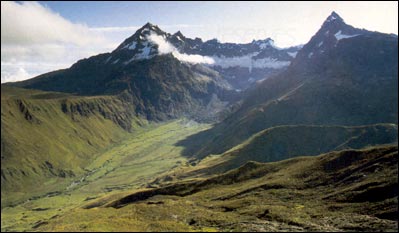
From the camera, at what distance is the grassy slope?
286 ft

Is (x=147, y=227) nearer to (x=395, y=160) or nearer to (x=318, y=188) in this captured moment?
(x=318, y=188)

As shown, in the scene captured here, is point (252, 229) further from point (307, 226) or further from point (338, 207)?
point (338, 207)

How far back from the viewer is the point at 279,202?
11681 cm

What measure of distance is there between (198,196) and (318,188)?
41791 millimetres

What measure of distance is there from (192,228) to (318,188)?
5429cm

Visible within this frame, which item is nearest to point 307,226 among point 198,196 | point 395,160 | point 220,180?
point 395,160

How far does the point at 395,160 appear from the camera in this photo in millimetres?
119625

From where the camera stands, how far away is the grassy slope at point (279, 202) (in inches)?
3435

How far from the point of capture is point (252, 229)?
273 feet

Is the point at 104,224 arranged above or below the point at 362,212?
above

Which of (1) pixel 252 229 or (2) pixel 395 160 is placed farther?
(2) pixel 395 160

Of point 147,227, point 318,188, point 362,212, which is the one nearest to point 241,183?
point 318,188

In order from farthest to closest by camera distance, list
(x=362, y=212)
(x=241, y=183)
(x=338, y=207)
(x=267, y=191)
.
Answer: (x=241, y=183) → (x=267, y=191) → (x=338, y=207) → (x=362, y=212)

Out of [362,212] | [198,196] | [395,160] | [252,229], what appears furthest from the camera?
[198,196]
